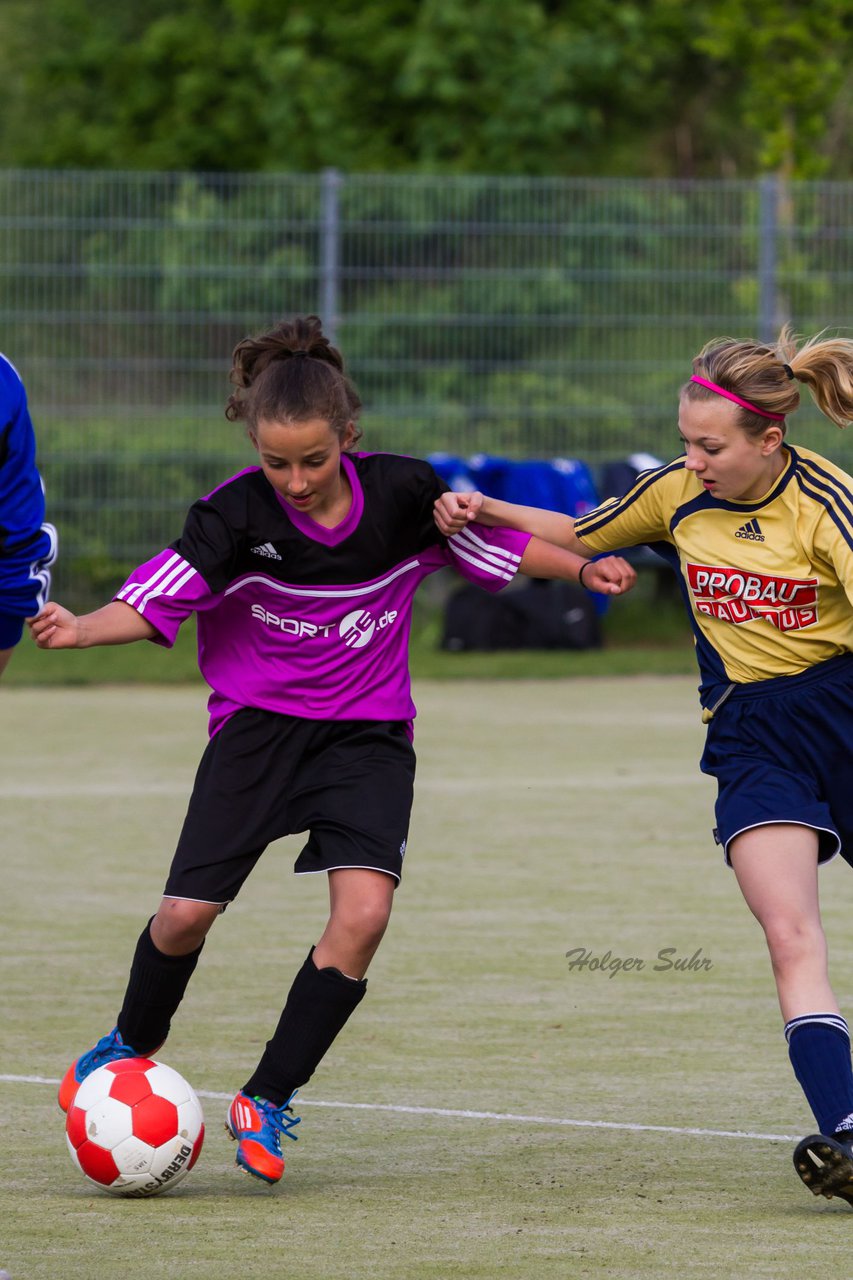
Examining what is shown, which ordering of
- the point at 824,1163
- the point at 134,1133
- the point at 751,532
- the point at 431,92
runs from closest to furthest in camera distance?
the point at 824,1163 → the point at 134,1133 → the point at 751,532 → the point at 431,92

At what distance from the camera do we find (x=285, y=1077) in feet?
13.8

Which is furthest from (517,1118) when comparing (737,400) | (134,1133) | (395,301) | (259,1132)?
(395,301)

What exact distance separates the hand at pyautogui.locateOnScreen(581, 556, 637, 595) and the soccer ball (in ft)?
4.49

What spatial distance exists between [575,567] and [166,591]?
3.00 feet

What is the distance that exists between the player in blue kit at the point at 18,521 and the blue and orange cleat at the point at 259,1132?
158 cm

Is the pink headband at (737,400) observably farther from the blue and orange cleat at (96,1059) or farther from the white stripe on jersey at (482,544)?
the blue and orange cleat at (96,1059)

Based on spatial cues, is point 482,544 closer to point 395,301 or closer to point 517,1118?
point 517,1118

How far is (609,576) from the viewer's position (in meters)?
4.50

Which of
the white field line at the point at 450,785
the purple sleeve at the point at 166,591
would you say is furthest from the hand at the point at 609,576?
the white field line at the point at 450,785

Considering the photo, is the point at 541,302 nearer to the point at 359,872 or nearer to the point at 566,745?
the point at 566,745

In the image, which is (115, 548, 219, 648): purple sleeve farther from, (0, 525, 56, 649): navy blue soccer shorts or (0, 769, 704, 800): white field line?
(0, 769, 704, 800): white field line

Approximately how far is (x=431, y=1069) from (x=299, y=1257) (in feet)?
5.00

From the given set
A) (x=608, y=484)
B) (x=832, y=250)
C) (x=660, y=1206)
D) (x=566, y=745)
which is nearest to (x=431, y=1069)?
(x=660, y=1206)

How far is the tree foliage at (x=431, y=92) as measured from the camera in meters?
24.0
